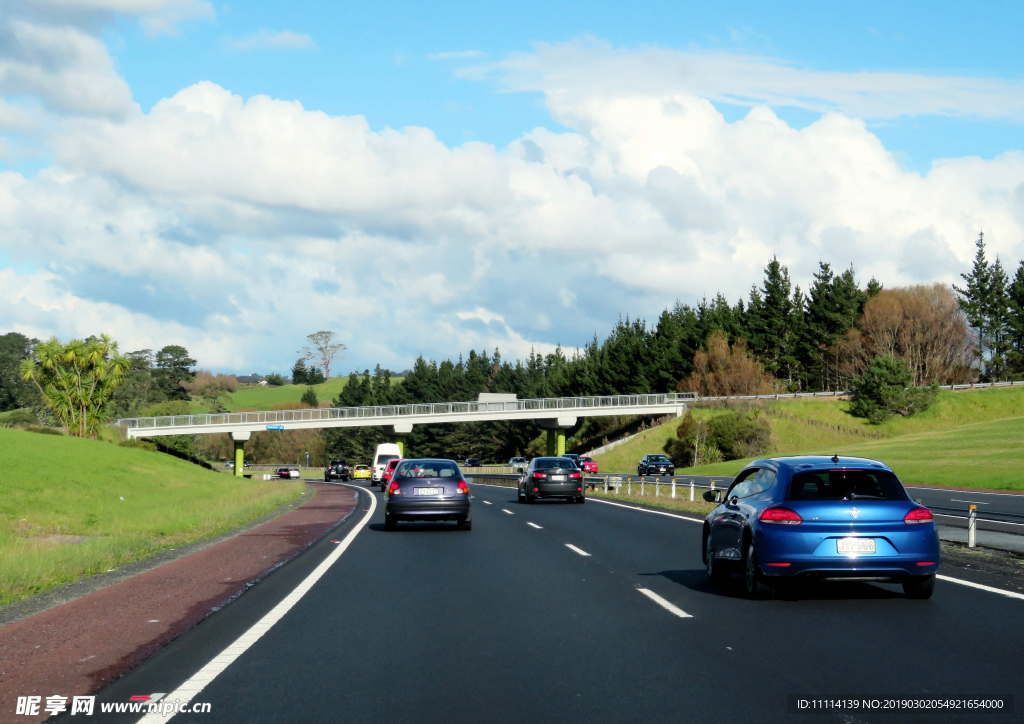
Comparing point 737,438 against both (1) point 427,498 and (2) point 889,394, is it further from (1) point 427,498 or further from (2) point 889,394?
(1) point 427,498

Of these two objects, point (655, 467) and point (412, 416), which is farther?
point (412, 416)

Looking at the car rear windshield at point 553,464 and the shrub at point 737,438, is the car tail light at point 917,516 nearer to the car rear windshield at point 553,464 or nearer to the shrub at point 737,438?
the car rear windshield at point 553,464

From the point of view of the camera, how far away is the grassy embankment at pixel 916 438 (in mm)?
51350

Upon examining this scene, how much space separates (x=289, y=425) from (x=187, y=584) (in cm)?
8057

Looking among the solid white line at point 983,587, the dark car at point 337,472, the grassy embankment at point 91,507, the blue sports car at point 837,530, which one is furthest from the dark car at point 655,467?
the blue sports car at point 837,530

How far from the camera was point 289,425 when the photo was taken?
9125cm

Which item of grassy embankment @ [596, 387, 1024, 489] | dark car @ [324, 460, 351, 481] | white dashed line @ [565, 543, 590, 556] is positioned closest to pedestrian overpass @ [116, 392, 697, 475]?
grassy embankment @ [596, 387, 1024, 489]

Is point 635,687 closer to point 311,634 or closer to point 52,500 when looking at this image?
point 311,634

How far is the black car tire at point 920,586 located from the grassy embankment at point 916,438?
116 ft

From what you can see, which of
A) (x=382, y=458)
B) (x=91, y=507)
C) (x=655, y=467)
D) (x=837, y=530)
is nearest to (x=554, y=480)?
(x=91, y=507)

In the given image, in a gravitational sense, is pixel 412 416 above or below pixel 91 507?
above

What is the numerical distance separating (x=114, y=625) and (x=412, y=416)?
8317cm

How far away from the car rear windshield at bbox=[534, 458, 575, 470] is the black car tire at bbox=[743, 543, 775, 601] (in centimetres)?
2489

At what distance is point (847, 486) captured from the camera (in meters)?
11.2
